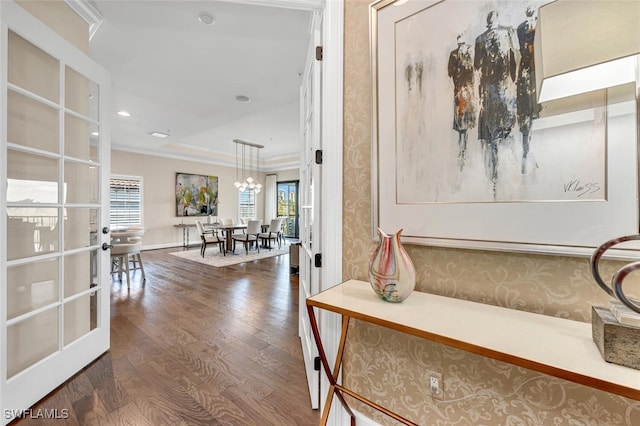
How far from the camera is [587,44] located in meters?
0.66

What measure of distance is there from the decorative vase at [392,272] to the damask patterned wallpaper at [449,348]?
194mm

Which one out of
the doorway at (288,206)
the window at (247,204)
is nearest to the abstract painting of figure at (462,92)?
the doorway at (288,206)

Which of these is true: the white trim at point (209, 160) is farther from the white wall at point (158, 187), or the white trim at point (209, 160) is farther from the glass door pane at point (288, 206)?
the glass door pane at point (288, 206)

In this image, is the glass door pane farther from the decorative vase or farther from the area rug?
the decorative vase

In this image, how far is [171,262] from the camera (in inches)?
216

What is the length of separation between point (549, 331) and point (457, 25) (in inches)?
44.9

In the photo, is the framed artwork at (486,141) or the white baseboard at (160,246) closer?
the framed artwork at (486,141)

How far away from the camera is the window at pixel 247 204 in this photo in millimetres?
9180

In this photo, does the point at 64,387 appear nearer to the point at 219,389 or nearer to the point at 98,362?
the point at 98,362

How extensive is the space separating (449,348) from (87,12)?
3374 mm

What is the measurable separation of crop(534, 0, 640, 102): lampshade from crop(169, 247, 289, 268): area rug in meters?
5.36

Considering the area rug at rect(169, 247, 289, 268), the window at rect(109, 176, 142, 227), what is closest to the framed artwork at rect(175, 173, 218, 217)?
the window at rect(109, 176, 142, 227)
